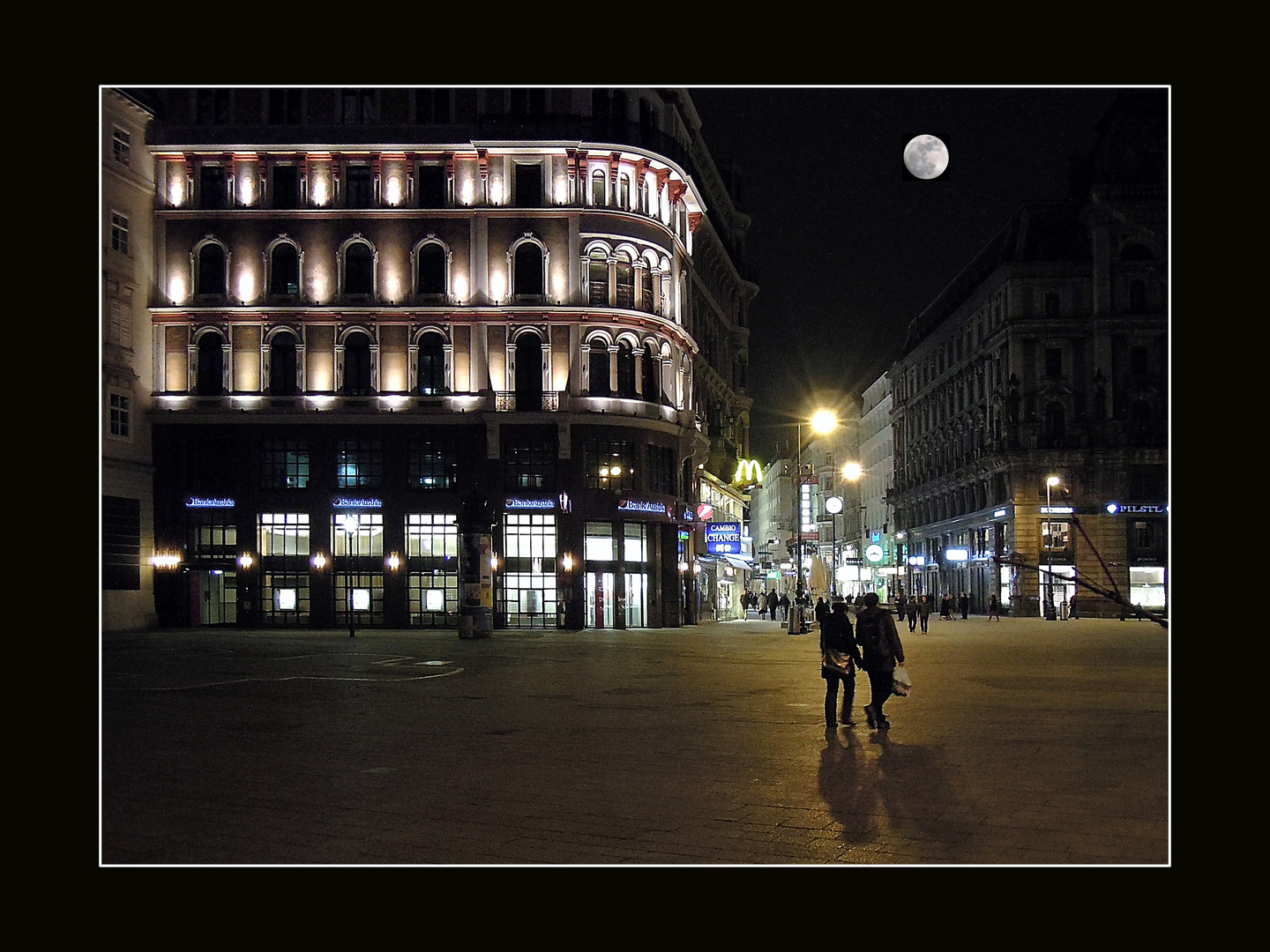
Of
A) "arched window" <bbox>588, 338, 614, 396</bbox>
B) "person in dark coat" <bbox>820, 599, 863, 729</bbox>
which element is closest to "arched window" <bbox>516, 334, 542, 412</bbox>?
"arched window" <bbox>588, 338, 614, 396</bbox>

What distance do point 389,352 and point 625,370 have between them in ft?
32.3

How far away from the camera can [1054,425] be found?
8519 cm

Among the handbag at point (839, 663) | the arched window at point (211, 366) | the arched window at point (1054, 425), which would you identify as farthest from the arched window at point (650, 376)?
the handbag at point (839, 663)

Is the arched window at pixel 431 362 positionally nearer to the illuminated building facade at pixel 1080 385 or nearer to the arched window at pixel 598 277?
the arched window at pixel 598 277

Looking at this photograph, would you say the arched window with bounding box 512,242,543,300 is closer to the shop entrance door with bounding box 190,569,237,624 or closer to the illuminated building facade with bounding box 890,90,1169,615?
the shop entrance door with bounding box 190,569,237,624

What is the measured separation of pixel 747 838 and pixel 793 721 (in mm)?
9110

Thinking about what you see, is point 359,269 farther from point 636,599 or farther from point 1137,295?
point 1137,295

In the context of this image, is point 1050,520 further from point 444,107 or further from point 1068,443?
point 444,107

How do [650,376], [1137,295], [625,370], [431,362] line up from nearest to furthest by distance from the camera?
[431,362], [625,370], [650,376], [1137,295]

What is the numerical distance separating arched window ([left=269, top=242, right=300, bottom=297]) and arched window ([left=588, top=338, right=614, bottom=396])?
1257 cm

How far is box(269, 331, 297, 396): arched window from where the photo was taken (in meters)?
55.5

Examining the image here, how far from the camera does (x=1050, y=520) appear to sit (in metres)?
81.9

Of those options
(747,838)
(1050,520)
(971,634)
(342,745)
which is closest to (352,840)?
(747,838)

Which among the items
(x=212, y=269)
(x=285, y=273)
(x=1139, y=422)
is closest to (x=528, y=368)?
(x=285, y=273)
